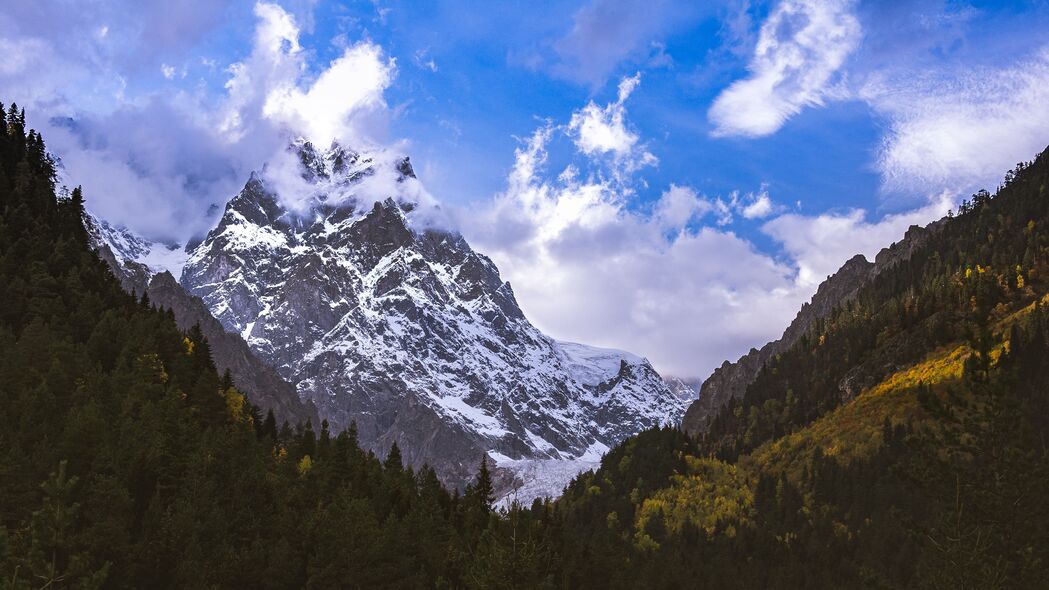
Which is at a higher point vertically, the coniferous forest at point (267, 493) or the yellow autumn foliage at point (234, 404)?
the yellow autumn foliage at point (234, 404)

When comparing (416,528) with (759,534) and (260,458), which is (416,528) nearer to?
(260,458)

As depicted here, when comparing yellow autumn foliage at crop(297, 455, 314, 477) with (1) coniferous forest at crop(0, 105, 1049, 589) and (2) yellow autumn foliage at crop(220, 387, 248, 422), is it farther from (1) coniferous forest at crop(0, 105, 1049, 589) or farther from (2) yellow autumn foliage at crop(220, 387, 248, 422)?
(2) yellow autumn foliage at crop(220, 387, 248, 422)

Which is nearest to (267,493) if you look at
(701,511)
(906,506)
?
Answer: (906,506)

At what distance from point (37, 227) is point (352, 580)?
7240 centimetres

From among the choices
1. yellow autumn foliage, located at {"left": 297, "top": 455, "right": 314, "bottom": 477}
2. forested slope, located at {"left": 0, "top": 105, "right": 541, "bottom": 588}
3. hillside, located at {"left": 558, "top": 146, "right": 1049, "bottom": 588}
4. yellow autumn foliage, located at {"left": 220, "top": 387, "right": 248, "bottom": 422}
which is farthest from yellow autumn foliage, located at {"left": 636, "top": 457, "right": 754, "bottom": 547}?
yellow autumn foliage, located at {"left": 220, "top": 387, "right": 248, "bottom": 422}

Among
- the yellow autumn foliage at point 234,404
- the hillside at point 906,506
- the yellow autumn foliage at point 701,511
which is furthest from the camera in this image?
the yellow autumn foliage at point 701,511

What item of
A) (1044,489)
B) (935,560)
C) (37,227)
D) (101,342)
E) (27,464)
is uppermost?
(37,227)

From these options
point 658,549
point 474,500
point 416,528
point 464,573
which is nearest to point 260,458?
point 416,528

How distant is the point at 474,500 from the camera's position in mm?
129625

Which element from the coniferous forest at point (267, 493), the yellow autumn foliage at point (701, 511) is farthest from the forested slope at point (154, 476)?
the yellow autumn foliage at point (701, 511)

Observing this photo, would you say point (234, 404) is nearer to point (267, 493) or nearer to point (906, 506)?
point (267, 493)

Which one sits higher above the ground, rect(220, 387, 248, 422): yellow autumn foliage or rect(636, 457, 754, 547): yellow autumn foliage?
rect(220, 387, 248, 422): yellow autumn foliage

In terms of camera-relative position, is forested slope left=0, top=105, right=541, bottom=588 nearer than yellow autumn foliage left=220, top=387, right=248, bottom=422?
Yes

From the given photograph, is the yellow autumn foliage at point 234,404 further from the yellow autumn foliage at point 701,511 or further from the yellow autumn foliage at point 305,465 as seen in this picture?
the yellow autumn foliage at point 701,511
